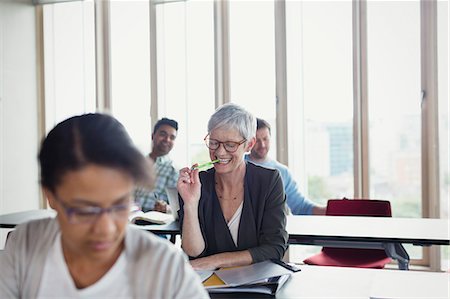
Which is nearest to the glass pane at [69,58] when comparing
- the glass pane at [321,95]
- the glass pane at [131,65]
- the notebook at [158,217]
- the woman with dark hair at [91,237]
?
the glass pane at [131,65]

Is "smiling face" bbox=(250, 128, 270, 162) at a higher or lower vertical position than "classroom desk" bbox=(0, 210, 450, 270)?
higher

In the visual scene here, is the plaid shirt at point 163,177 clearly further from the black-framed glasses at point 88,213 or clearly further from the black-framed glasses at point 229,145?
the black-framed glasses at point 88,213

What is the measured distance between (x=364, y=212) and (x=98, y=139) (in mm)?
3004

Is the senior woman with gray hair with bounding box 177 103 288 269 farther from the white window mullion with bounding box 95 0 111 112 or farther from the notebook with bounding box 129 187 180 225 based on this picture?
the white window mullion with bounding box 95 0 111 112

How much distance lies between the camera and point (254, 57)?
5316 millimetres

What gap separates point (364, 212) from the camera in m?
3.69

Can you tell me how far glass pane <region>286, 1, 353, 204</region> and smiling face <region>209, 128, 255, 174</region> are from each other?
9.39 feet

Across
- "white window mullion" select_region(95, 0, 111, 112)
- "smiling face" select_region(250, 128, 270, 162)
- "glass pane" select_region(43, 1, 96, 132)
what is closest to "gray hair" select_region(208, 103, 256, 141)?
"smiling face" select_region(250, 128, 270, 162)

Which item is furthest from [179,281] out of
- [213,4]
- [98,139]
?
[213,4]

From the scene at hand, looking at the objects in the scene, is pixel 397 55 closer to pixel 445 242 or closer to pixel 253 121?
pixel 445 242

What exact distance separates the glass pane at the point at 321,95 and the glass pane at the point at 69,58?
7.50 ft

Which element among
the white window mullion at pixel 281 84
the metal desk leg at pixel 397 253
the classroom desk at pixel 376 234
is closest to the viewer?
the classroom desk at pixel 376 234

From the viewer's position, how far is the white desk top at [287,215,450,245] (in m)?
2.78

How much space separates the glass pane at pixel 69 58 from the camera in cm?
593
